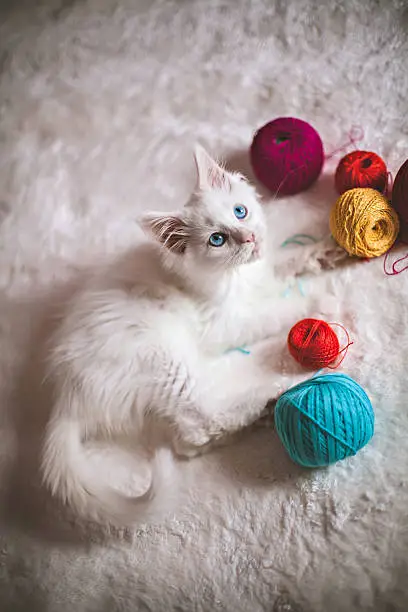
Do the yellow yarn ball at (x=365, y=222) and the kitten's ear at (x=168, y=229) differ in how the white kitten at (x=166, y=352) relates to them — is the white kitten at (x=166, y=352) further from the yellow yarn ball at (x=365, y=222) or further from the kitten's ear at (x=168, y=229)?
the yellow yarn ball at (x=365, y=222)

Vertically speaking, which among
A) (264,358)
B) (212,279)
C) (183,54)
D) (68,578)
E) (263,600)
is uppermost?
(183,54)

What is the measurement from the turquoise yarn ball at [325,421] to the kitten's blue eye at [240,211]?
0.39 meters

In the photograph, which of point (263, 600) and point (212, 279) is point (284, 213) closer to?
point (212, 279)

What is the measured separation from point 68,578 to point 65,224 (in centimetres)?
90

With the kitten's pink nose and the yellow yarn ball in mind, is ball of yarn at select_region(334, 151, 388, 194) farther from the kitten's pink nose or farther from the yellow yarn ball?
the kitten's pink nose

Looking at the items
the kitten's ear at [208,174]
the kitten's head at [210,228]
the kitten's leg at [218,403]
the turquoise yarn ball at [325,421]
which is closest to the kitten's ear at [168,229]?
the kitten's head at [210,228]

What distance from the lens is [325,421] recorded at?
1.05m

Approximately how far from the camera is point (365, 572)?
41.6 inches

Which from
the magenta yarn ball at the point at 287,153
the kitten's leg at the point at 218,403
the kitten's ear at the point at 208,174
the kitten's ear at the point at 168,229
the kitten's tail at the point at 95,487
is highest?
the magenta yarn ball at the point at 287,153

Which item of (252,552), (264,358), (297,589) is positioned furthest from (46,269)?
(297,589)

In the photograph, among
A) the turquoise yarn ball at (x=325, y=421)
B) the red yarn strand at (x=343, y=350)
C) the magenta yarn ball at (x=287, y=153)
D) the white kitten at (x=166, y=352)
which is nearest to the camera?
the turquoise yarn ball at (x=325, y=421)

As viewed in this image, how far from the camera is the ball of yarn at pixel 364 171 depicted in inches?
53.5

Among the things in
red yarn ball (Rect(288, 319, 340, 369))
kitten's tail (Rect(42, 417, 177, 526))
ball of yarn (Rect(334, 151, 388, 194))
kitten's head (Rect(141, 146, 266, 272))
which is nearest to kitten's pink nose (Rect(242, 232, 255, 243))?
kitten's head (Rect(141, 146, 266, 272))

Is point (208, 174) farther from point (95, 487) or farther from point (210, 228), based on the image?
point (95, 487)
